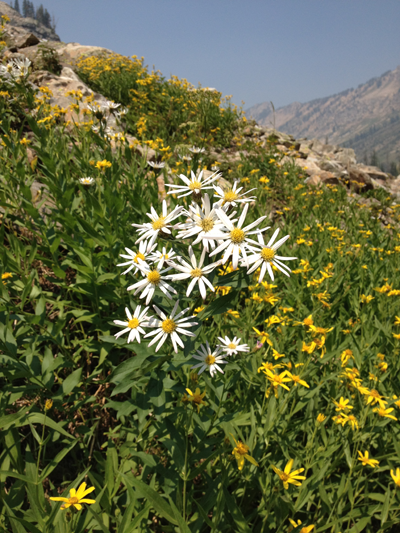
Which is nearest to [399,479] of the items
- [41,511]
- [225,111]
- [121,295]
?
[41,511]

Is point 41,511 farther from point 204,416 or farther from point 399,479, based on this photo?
point 399,479

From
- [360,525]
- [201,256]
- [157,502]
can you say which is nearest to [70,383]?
→ [157,502]

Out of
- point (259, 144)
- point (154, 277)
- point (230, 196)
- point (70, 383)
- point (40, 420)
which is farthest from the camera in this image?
point (259, 144)

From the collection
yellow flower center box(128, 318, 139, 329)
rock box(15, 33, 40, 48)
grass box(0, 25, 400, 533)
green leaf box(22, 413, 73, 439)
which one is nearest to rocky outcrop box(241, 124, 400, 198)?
grass box(0, 25, 400, 533)

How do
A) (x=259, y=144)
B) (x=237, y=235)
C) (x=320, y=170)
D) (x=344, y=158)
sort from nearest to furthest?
(x=237, y=235) < (x=259, y=144) < (x=320, y=170) < (x=344, y=158)

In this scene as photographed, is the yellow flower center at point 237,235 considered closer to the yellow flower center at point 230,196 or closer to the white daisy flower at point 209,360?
the yellow flower center at point 230,196

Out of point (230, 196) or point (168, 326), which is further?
point (230, 196)

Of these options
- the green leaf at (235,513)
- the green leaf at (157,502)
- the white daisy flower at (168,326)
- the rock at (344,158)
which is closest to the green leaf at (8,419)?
the green leaf at (157,502)

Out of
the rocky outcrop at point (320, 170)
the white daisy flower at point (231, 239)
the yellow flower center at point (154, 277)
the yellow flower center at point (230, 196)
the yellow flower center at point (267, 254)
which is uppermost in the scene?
the rocky outcrop at point (320, 170)

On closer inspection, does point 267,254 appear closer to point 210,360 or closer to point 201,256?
point 201,256

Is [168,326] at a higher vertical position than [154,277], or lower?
lower

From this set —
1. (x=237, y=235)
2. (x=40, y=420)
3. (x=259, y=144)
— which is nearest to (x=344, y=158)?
(x=259, y=144)

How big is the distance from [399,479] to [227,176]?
17.5 feet

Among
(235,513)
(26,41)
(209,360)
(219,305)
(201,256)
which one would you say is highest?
(26,41)
